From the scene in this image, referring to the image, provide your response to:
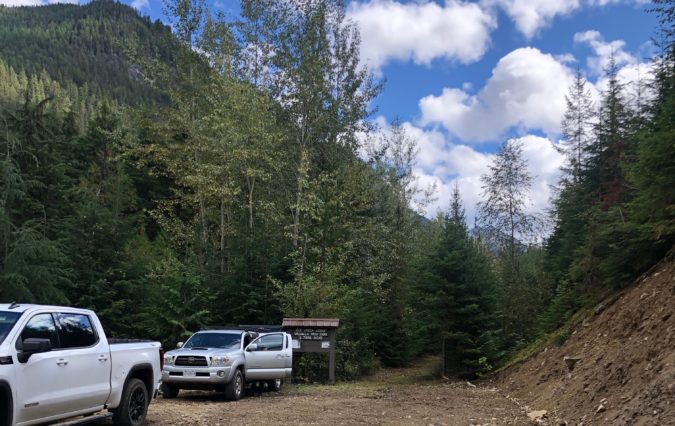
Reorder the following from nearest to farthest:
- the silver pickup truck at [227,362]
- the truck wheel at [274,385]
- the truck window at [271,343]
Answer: the silver pickup truck at [227,362], the truck window at [271,343], the truck wheel at [274,385]

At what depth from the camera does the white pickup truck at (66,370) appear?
642 cm

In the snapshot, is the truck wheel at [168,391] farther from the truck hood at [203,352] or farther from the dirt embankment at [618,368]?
the dirt embankment at [618,368]

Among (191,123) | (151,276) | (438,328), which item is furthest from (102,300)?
(438,328)

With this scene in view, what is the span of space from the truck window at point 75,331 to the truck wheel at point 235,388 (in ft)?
20.4

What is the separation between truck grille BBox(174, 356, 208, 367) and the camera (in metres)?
13.8

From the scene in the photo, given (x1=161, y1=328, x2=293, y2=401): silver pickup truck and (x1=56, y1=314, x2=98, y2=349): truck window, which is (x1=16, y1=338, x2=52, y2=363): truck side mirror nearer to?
(x1=56, y1=314, x2=98, y2=349): truck window

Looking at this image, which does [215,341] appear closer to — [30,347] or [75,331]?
[75,331]

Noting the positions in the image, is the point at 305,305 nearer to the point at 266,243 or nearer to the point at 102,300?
the point at 266,243

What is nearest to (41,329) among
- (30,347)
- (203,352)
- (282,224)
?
(30,347)

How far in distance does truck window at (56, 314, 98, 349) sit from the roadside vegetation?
28.8ft

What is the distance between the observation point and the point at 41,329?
7.13 meters

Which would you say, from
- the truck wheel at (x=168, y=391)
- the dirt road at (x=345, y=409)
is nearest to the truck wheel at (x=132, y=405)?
the dirt road at (x=345, y=409)

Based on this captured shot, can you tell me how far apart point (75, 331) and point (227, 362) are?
6519mm

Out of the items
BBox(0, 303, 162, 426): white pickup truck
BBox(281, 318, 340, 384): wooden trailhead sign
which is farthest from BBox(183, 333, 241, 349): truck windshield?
BBox(0, 303, 162, 426): white pickup truck
